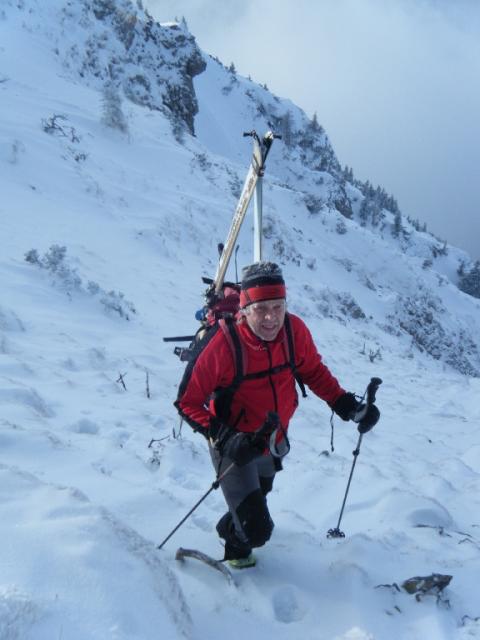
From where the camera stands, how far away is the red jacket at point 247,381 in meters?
2.89

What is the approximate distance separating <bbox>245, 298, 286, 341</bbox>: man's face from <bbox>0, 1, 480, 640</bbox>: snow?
1.27 meters

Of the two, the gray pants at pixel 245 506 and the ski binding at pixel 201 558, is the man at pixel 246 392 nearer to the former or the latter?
the gray pants at pixel 245 506

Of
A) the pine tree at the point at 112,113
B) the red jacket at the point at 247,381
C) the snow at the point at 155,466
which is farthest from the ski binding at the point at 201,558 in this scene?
the pine tree at the point at 112,113

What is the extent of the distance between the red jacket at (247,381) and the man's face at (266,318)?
59 mm

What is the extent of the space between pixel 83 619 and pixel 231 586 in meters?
1.20

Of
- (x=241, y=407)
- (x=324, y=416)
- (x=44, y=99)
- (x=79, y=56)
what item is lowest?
(x=324, y=416)

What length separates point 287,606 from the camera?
270 cm

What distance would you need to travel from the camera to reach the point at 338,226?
3112 centimetres

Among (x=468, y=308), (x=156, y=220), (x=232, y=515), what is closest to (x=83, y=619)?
(x=232, y=515)

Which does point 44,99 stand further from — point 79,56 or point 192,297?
point 192,297

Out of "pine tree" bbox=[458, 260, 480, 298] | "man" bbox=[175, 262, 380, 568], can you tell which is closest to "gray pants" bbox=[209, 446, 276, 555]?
"man" bbox=[175, 262, 380, 568]

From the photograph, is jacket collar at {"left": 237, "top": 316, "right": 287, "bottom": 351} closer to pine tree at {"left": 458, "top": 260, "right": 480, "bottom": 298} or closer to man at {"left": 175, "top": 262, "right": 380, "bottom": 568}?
man at {"left": 175, "top": 262, "right": 380, "bottom": 568}

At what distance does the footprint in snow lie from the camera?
8.59ft

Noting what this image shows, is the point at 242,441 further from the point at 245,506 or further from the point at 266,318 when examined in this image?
the point at 266,318
